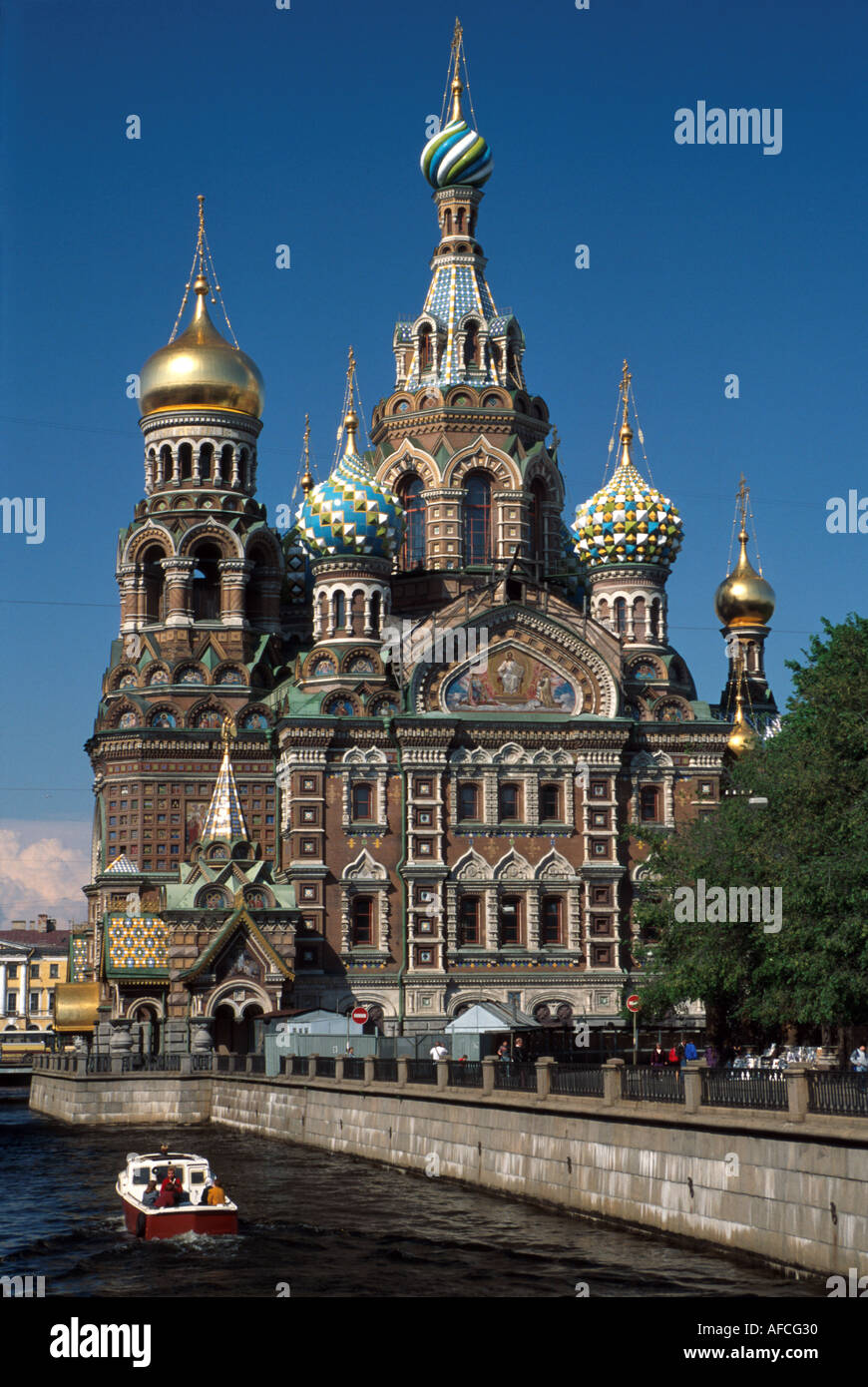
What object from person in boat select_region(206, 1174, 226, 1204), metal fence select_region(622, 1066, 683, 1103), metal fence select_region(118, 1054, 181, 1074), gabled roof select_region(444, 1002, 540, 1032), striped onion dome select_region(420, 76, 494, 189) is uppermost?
striped onion dome select_region(420, 76, 494, 189)

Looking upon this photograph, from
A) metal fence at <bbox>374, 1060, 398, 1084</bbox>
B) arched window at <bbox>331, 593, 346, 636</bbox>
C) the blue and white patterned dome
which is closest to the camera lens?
metal fence at <bbox>374, 1060, 398, 1084</bbox>

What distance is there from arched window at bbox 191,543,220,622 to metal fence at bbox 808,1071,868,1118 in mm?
44422

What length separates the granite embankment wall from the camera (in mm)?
22562

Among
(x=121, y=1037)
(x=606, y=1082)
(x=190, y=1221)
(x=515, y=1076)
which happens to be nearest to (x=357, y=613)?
(x=121, y=1037)

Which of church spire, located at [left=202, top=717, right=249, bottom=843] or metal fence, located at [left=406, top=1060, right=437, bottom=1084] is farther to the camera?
church spire, located at [left=202, top=717, right=249, bottom=843]

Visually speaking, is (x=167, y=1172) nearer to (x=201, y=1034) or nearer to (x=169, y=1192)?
(x=169, y=1192)

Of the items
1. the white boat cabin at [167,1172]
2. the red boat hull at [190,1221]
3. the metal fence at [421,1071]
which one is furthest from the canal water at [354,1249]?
the metal fence at [421,1071]

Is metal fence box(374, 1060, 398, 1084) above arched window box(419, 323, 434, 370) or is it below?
below

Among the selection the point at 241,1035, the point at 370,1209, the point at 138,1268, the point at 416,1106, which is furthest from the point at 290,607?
the point at 138,1268

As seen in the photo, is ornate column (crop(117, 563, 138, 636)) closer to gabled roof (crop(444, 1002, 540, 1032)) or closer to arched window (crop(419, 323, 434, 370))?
arched window (crop(419, 323, 434, 370))

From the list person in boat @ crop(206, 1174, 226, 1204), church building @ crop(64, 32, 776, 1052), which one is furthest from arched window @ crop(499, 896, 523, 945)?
person in boat @ crop(206, 1174, 226, 1204)

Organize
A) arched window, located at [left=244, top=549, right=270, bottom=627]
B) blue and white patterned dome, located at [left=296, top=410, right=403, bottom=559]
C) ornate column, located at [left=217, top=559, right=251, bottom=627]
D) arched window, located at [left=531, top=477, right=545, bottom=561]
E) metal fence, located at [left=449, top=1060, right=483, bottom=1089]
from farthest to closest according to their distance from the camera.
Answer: arched window, located at [left=531, top=477, right=545, bottom=561], arched window, located at [left=244, top=549, right=270, bottom=627], ornate column, located at [left=217, top=559, right=251, bottom=627], blue and white patterned dome, located at [left=296, top=410, right=403, bottom=559], metal fence, located at [left=449, top=1060, right=483, bottom=1089]

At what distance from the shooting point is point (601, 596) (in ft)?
209

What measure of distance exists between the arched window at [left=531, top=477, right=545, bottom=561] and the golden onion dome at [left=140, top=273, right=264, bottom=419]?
31.9 feet
